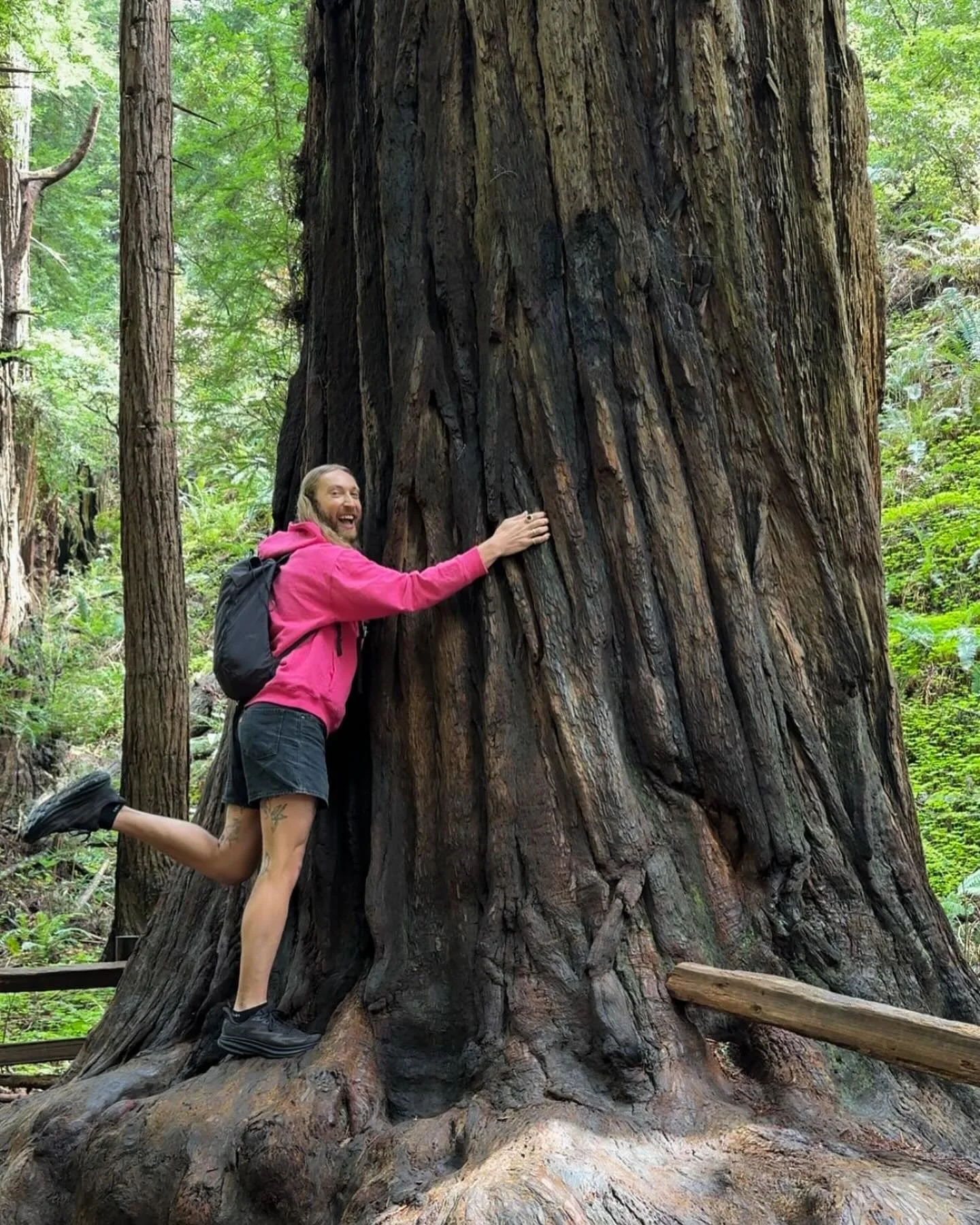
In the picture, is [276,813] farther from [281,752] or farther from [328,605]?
[328,605]

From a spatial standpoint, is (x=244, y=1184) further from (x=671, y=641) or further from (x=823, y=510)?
(x=823, y=510)

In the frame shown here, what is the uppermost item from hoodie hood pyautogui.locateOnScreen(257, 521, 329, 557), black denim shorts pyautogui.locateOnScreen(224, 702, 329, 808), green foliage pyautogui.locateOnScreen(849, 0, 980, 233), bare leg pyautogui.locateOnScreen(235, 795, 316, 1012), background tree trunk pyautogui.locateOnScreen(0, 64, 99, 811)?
green foliage pyautogui.locateOnScreen(849, 0, 980, 233)

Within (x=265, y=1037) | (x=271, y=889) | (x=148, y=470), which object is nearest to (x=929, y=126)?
(x=148, y=470)

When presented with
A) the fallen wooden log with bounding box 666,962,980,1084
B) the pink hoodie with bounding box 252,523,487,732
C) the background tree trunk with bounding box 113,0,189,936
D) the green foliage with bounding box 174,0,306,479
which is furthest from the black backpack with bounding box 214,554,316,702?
the green foliage with bounding box 174,0,306,479

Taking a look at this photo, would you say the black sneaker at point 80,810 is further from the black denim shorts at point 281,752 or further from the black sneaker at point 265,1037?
the black sneaker at point 265,1037

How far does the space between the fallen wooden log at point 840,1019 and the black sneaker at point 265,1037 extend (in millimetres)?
1226

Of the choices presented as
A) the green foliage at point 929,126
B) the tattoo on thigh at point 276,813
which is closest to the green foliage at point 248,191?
the tattoo on thigh at point 276,813

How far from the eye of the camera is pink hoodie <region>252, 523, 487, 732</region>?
357 cm

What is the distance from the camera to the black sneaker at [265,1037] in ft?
11.3

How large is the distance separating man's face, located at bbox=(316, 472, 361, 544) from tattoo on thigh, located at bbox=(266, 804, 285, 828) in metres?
0.98

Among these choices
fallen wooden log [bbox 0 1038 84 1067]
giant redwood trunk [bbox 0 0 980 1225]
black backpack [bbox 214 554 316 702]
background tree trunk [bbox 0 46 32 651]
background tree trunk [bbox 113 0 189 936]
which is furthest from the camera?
background tree trunk [bbox 0 46 32 651]

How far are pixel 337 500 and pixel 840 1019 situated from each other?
2357 millimetres

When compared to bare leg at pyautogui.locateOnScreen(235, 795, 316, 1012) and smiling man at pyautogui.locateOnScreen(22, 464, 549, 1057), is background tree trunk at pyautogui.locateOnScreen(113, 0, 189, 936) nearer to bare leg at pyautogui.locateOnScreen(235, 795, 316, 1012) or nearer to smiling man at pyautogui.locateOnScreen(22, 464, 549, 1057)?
smiling man at pyautogui.locateOnScreen(22, 464, 549, 1057)

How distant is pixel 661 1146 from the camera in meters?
2.77
